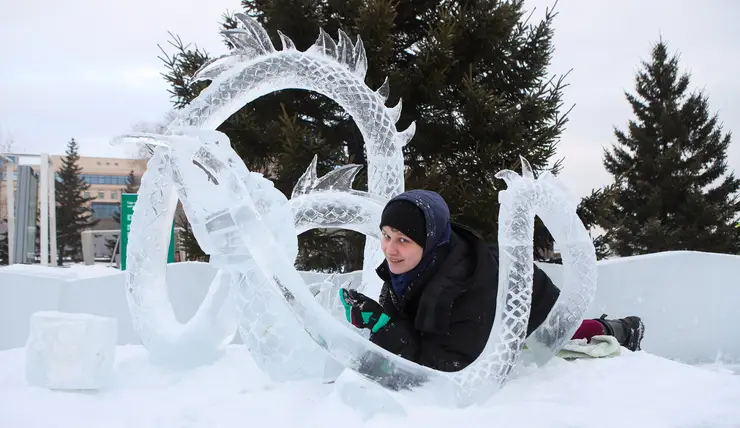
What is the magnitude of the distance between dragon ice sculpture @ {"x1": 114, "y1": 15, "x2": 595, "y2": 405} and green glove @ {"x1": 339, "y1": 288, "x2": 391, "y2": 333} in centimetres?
16

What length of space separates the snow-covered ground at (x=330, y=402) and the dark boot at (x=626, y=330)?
591 mm

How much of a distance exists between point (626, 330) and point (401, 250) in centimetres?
135

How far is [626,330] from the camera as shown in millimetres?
2656

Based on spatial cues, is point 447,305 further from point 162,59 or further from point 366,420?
point 162,59

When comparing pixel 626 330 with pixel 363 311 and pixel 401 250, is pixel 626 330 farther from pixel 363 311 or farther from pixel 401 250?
pixel 363 311

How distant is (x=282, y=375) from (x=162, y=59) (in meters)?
5.15

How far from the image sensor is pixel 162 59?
609cm

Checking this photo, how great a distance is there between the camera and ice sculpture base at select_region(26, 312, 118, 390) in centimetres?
163

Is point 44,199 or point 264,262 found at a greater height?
point 44,199

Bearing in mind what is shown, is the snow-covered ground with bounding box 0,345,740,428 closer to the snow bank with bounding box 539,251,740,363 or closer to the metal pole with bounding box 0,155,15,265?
the snow bank with bounding box 539,251,740,363

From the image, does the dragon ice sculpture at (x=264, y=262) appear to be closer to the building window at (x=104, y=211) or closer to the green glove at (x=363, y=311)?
the green glove at (x=363, y=311)

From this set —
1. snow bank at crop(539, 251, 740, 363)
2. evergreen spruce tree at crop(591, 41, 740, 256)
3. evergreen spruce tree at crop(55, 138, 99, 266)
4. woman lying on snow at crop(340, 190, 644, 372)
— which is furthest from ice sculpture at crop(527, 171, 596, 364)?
evergreen spruce tree at crop(55, 138, 99, 266)

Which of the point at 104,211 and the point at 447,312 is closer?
the point at 447,312

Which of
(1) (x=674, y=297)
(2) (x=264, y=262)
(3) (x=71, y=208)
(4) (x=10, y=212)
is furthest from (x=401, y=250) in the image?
(3) (x=71, y=208)
